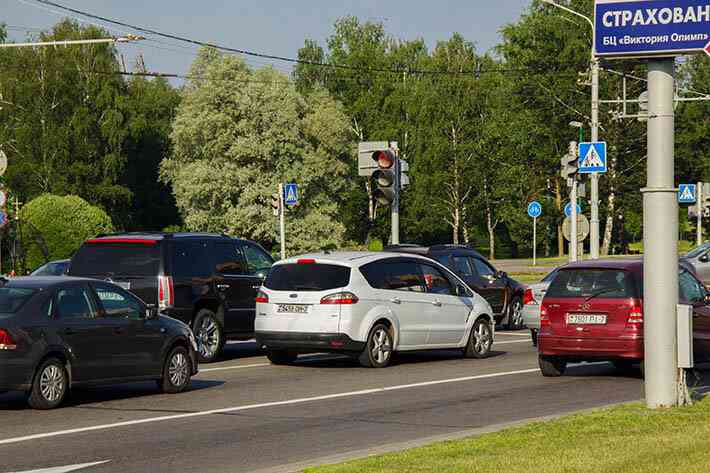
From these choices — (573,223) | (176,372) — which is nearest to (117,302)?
(176,372)

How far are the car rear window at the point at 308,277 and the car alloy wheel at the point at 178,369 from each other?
137 inches

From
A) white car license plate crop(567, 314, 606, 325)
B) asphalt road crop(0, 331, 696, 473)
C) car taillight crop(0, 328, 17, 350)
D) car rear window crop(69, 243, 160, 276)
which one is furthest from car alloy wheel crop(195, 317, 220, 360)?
car taillight crop(0, 328, 17, 350)

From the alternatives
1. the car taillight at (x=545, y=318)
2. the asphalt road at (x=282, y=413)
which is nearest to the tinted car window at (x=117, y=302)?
the asphalt road at (x=282, y=413)

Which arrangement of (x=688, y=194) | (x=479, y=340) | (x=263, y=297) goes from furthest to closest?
(x=688, y=194) → (x=479, y=340) → (x=263, y=297)

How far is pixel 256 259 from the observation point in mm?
22734

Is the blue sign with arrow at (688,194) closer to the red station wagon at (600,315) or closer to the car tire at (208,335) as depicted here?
the car tire at (208,335)

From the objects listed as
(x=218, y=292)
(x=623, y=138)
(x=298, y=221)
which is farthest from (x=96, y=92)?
(x=218, y=292)

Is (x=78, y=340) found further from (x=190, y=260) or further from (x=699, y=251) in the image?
(x=699, y=251)

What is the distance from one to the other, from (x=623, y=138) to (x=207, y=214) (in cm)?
2482

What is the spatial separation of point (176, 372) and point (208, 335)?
4956 millimetres

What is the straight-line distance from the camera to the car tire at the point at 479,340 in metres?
21.8

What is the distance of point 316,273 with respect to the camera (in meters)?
19.8

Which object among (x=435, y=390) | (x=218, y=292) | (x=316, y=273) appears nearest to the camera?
(x=435, y=390)

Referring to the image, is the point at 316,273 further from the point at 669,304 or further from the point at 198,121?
the point at 198,121
